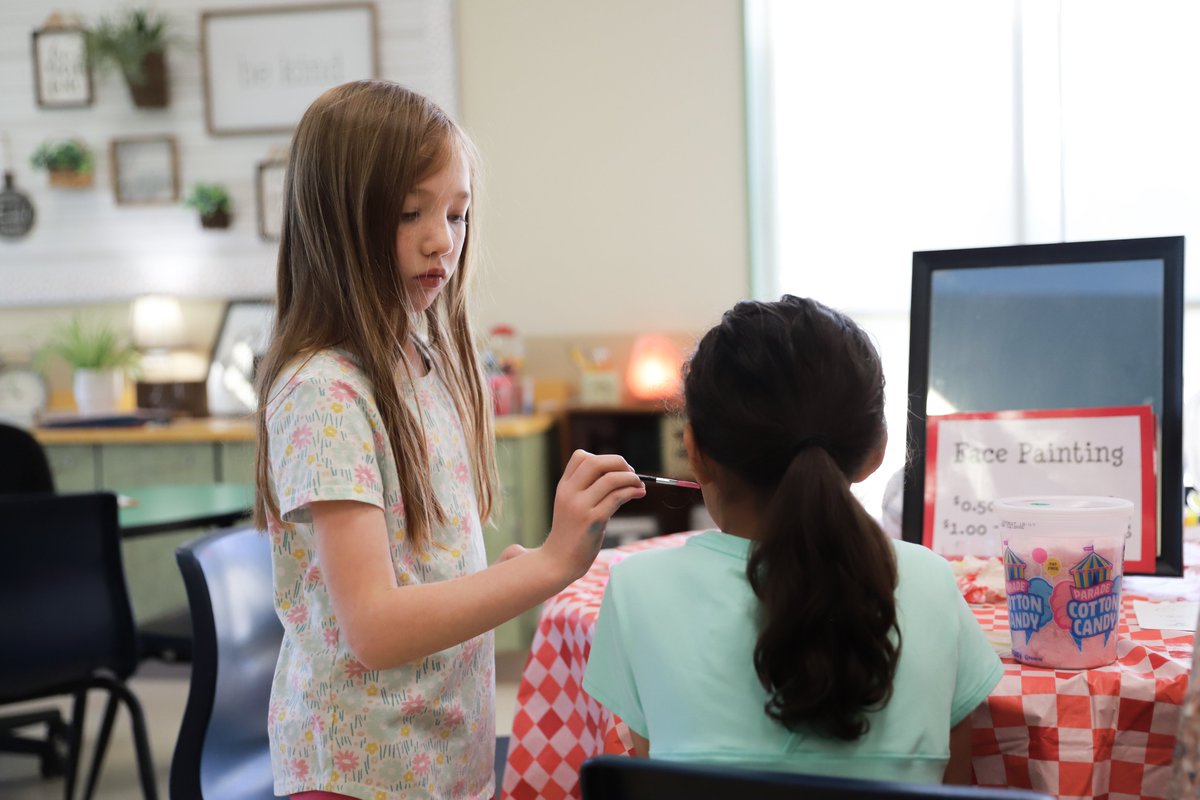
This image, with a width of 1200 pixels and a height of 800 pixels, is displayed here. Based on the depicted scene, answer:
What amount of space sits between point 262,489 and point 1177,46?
3465 millimetres

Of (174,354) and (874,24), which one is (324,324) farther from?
(174,354)

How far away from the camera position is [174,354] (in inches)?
176

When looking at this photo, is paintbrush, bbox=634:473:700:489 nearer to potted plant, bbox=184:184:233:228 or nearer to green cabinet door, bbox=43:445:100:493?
green cabinet door, bbox=43:445:100:493

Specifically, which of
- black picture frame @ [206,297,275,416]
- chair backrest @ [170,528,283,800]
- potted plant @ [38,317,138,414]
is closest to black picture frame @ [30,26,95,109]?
potted plant @ [38,317,138,414]

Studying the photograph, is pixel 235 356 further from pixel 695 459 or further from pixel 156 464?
pixel 695 459

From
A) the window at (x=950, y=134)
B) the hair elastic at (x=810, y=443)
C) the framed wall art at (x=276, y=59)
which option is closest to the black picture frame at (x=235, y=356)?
the framed wall art at (x=276, y=59)

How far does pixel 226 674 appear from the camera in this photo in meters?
1.55

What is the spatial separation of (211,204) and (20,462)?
1678 mm

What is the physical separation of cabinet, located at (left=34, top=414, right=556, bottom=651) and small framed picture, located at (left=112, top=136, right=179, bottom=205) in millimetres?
1029

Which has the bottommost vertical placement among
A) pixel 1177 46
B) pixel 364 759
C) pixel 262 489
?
pixel 364 759

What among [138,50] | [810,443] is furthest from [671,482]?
[138,50]

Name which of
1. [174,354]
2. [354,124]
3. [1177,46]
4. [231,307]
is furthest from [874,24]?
[354,124]

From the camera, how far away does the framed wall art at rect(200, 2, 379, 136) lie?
14.0 ft

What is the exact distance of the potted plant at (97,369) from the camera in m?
4.20
